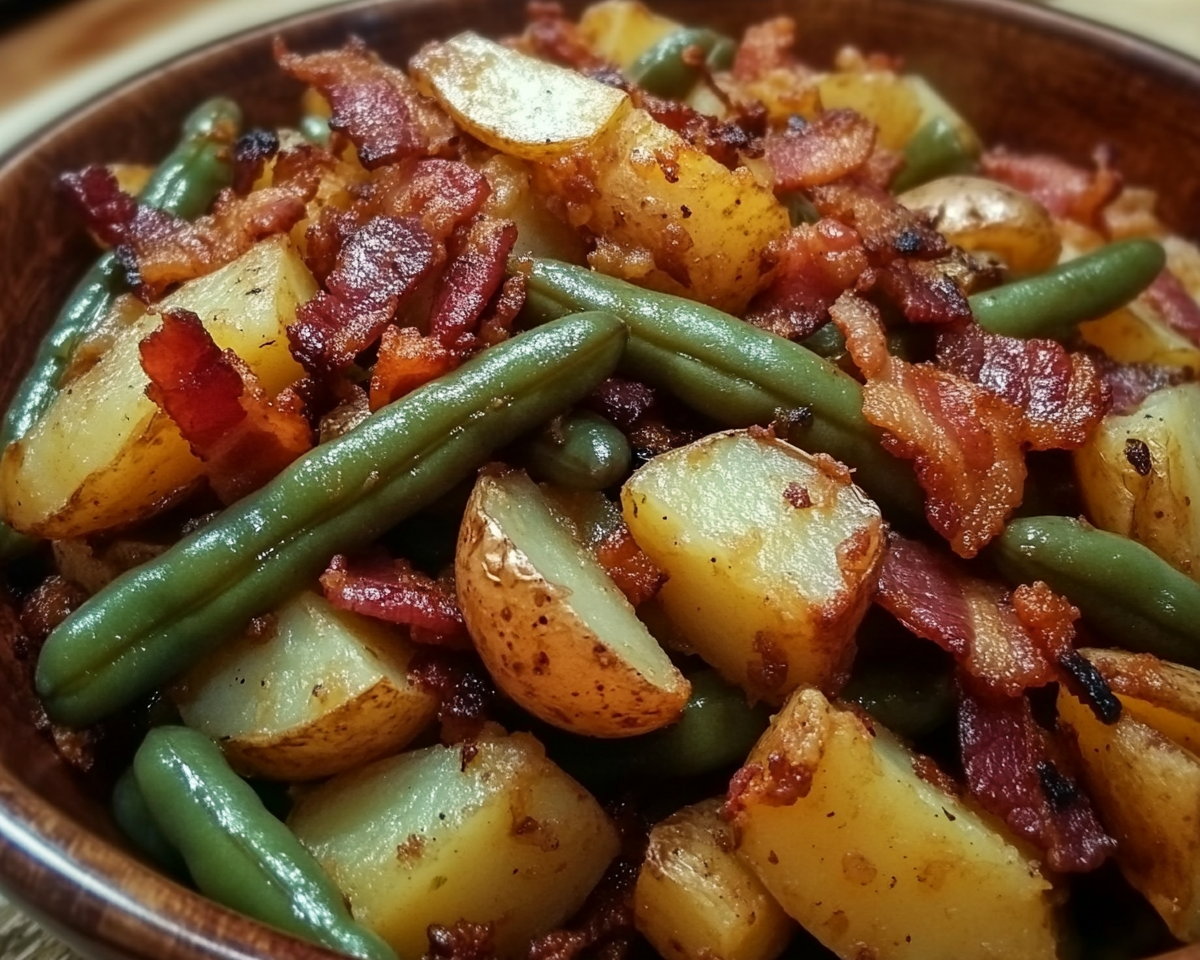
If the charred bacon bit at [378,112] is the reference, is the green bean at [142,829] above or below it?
below

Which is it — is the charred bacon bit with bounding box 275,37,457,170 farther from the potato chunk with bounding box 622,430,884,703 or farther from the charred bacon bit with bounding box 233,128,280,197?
the potato chunk with bounding box 622,430,884,703

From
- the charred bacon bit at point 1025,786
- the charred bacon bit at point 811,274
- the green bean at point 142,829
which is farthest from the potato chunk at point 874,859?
the green bean at point 142,829

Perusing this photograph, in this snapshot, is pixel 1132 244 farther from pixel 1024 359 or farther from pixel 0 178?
pixel 0 178

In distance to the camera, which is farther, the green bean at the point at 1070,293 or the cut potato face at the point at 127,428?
the green bean at the point at 1070,293

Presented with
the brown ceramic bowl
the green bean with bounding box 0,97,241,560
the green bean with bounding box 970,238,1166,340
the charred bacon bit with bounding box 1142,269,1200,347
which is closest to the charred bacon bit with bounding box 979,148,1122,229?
the brown ceramic bowl

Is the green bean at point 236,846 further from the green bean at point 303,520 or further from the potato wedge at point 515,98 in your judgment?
the potato wedge at point 515,98

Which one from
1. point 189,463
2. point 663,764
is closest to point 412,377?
point 189,463

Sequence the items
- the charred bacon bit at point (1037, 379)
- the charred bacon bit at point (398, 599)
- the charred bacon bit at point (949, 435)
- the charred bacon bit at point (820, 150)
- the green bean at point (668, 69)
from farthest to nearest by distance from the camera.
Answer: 1. the green bean at point (668, 69)
2. the charred bacon bit at point (820, 150)
3. the charred bacon bit at point (1037, 379)
4. the charred bacon bit at point (949, 435)
5. the charred bacon bit at point (398, 599)

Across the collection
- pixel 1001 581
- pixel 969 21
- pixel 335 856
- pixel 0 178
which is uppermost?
pixel 969 21
